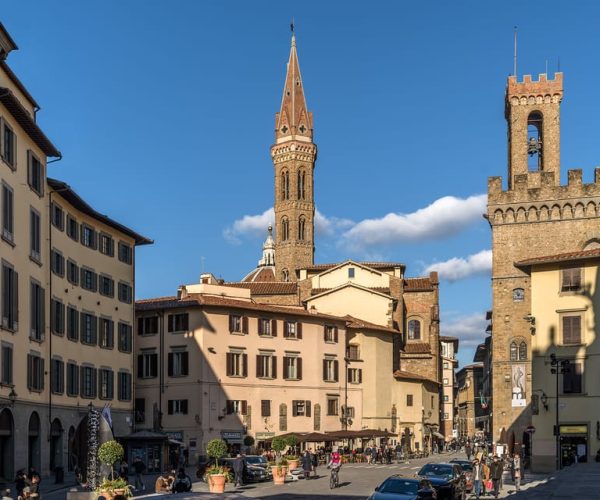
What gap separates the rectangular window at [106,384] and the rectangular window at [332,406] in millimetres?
21803

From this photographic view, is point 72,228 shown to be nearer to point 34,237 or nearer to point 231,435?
point 34,237

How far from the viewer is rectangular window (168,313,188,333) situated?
6875cm

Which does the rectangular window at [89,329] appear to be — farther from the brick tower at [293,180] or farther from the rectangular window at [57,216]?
the brick tower at [293,180]

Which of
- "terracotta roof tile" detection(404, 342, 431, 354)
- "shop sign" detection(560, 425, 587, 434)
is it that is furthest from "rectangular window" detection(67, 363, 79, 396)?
"terracotta roof tile" detection(404, 342, 431, 354)

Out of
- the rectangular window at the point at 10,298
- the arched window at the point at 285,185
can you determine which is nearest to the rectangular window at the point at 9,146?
the rectangular window at the point at 10,298

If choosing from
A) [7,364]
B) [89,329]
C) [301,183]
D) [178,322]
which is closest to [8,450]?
[7,364]

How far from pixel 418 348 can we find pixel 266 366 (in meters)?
29.7

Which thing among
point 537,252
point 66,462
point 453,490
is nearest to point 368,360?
point 537,252

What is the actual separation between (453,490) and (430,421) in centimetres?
6013

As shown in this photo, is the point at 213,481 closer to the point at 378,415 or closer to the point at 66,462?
the point at 66,462

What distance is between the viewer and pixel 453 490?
1289 inches

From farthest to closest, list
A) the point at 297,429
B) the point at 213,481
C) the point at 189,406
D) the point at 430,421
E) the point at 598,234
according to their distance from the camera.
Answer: the point at 430,421, the point at 598,234, the point at 297,429, the point at 189,406, the point at 213,481

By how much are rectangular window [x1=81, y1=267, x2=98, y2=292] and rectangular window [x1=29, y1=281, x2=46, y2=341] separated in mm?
8824

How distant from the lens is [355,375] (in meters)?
79.4
